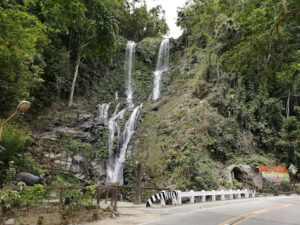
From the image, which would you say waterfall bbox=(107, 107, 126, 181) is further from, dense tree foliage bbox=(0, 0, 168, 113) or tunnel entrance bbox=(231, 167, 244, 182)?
tunnel entrance bbox=(231, 167, 244, 182)

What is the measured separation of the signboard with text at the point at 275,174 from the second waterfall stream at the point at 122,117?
438 inches

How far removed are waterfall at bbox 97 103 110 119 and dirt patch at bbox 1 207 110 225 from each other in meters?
16.7

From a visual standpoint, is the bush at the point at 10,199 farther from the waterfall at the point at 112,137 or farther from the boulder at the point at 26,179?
the waterfall at the point at 112,137

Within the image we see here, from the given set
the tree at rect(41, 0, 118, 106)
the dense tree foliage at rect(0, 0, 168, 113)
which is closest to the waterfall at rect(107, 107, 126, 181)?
the dense tree foliage at rect(0, 0, 168, 113)

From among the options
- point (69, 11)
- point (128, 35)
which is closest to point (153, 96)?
point (128, 35)

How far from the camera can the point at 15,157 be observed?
10219 millimetres

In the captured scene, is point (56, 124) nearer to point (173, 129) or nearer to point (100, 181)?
point (100, 181)

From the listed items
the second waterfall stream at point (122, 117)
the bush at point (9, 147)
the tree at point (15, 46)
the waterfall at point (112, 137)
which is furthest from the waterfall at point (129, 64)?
the bush at point (9, 147)

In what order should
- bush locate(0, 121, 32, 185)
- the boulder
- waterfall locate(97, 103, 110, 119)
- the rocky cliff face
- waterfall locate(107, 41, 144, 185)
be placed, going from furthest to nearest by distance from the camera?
1. waterfall locate(97, 103, 110, 119)
2. waterfall locate(107, 41, 144, 185)
3. the rocky cliff face
4. bush locate(0, 121, 32, 185)
5. the boulder

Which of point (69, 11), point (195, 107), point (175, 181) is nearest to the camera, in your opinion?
point (69, 11)

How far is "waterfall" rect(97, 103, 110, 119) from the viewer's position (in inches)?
897

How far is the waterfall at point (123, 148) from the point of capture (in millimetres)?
16252

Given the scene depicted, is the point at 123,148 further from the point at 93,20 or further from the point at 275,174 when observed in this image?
the point at 93,20

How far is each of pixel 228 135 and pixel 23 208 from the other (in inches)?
627
